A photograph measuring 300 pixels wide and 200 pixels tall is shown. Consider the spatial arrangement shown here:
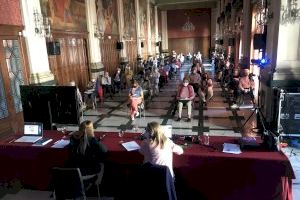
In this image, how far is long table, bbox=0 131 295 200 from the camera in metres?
3.45

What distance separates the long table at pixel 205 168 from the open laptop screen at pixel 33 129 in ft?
1.04

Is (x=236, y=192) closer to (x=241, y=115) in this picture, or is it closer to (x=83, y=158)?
(x=83, y=158)

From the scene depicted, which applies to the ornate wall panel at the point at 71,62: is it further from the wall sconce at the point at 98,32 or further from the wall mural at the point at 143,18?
the wall mural at the point at 143,18

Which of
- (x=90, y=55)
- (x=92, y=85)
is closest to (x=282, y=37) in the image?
(x=92, y=85)

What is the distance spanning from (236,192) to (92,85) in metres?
7.50

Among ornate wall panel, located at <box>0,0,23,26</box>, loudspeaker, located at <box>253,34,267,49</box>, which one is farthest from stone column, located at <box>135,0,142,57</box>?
ornate wall panel, located at <box>0,0,23,26</box>

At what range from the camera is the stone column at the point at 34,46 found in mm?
7312

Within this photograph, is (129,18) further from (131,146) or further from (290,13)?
(131,146)

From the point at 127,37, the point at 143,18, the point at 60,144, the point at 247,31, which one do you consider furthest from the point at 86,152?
the point at 143,18

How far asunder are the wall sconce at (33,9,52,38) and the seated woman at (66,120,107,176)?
5.14 m

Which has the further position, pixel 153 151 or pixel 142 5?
pixel 142 5

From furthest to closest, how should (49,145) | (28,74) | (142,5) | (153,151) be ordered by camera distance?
(142,5) < (28,74) < (49,145) < (153,151)

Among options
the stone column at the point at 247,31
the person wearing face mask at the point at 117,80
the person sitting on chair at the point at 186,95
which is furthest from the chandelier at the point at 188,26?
the person sitting on chair at the point at 186,95

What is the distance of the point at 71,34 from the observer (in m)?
10.3
